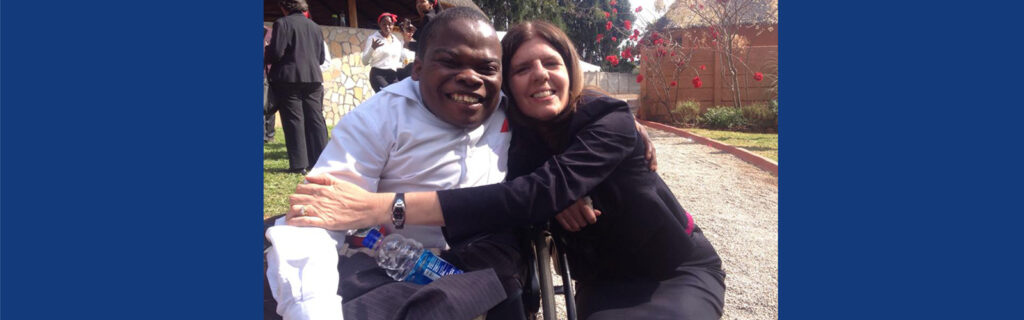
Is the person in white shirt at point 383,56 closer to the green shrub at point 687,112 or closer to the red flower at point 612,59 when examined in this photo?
the red flower at point 612,59

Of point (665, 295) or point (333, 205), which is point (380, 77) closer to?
point (333, 205)

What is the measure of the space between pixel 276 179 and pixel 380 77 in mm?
1704

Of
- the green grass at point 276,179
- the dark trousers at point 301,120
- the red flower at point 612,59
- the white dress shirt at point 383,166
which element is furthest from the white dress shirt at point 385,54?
the white dress shirt at point 383,166

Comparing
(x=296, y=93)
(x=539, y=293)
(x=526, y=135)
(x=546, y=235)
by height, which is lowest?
(x=539, y=293)

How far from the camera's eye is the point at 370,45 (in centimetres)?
393

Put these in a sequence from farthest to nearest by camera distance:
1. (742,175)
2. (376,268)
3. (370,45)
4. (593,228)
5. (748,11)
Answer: (370,45), (742,175), (748,11), (593,228), (376,268)

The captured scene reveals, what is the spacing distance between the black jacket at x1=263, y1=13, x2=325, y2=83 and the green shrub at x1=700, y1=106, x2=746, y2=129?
77.4 inches

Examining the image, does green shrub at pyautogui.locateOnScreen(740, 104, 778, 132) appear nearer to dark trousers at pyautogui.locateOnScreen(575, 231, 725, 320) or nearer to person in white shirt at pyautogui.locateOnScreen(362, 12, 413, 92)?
dark trousers at pyautogui.locateOnScreen(575, 231, 725, 320)

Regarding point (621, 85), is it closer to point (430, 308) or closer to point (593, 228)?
point (593, 228)

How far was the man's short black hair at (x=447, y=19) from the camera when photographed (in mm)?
1598

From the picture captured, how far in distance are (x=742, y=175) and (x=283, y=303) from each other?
2219 mm

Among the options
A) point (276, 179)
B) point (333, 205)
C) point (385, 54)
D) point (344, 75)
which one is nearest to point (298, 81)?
point (276, 179)

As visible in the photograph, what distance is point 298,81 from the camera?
2.50 m

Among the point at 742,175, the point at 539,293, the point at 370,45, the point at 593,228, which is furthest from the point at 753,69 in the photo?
the point at 370,45
